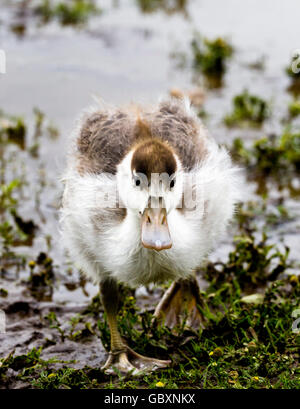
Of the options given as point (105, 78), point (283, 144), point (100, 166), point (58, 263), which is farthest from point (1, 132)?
point (100, 166)

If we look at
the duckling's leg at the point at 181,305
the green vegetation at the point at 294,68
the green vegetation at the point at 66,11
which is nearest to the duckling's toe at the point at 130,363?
the duckling's leg at the point at 181,305

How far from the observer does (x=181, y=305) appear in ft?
15.8

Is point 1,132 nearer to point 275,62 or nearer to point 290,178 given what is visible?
point 290,178

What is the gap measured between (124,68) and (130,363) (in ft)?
20.5

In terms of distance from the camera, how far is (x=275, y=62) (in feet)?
32.6

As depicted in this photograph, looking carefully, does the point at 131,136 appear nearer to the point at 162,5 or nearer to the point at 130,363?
the point at 130,363

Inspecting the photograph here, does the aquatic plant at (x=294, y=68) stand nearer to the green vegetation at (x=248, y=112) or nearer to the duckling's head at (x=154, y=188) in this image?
the green vegetation at (x=248, y=112)

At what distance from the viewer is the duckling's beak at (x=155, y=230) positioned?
137 inches

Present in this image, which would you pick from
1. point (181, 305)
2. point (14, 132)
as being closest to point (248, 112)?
point (14, 132)

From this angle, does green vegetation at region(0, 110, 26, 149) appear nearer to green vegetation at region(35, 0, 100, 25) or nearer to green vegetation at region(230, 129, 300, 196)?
green vegetation at region(230, 129, 300, 196)

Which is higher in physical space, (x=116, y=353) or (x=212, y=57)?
(x=212, y=57)

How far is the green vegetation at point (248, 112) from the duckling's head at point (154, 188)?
4.57 meters

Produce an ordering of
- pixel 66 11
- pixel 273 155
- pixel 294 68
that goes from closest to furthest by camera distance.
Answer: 1. pixel 273 155
2. pixel 294 68
3. pixel 66 11

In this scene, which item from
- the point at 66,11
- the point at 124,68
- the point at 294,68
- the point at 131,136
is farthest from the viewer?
the point at 66,11
